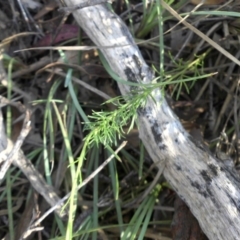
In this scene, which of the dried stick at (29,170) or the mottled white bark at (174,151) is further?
the dried stick at (29,170)

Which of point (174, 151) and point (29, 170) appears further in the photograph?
point (29, 170)

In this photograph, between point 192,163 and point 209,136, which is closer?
point 192,163

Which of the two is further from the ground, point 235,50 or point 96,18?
point 96,18

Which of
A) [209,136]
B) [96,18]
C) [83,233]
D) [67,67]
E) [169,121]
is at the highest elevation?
[96,18]

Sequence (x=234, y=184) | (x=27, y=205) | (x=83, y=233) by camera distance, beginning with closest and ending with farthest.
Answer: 1. (x=234, y=184)
2. (x=83, y=233)
3. (x=27, y=205)

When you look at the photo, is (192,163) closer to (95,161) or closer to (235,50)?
(95,161)

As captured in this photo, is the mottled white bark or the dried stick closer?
the mottled white bark

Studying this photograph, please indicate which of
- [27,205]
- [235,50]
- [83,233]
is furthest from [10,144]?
[235,50]

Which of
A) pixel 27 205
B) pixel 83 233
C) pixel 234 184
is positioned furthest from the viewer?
pixel 27 205
